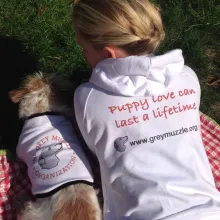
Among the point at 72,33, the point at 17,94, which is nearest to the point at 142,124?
the point at 17,94

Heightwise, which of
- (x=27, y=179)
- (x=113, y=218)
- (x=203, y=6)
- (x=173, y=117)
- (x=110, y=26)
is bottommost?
(x=113, y=218)

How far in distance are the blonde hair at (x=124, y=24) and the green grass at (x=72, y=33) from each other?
1.38 m

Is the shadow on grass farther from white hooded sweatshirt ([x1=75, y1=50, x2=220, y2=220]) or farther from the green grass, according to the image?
white hooded sweatshirt ([x1=75, y1=50, x2=220, y2=220])

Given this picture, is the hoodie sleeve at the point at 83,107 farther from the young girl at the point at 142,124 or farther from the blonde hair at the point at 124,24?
the blonde hair at the point at 124,24

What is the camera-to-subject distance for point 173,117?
10.2 feet

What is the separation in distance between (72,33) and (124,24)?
1747 millimetres

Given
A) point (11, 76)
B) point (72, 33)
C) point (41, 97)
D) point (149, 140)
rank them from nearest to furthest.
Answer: point (149, 140) → point (41, 97) → point (11, 76) → point (72, 33)

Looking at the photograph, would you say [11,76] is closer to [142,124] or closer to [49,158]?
[49,158]

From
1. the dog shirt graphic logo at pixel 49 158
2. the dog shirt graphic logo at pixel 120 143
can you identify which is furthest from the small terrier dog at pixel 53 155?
the dog shirt graphic logo at pixel 120 143

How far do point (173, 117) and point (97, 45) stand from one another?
0.83 metres

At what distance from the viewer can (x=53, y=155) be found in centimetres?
329

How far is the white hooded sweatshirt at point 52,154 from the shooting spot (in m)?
3.24

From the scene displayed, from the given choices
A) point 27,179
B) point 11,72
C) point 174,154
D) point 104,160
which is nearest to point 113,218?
point 104,160

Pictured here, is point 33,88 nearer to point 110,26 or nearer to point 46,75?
point 46,75
